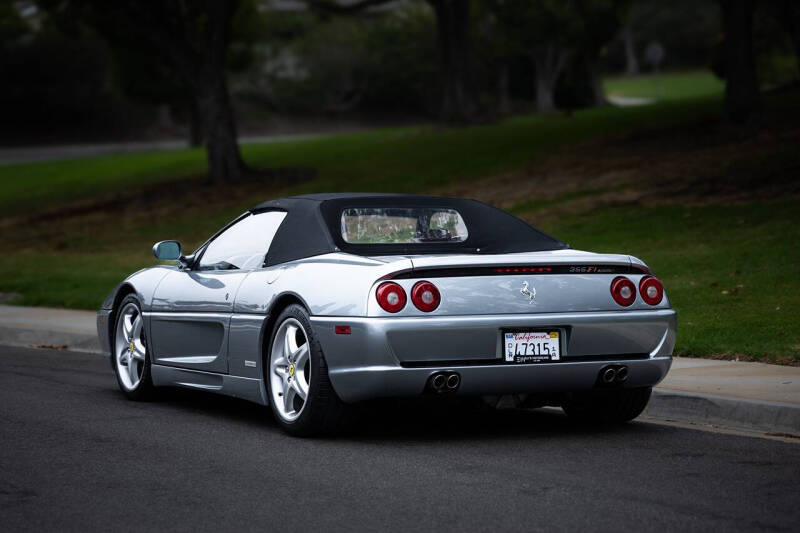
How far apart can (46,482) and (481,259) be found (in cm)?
255

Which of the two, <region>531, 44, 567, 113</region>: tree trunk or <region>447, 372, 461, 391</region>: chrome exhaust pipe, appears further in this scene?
<region>531, 44, 567, 113</region>: tree trunk

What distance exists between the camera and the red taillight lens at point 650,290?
7324 mm

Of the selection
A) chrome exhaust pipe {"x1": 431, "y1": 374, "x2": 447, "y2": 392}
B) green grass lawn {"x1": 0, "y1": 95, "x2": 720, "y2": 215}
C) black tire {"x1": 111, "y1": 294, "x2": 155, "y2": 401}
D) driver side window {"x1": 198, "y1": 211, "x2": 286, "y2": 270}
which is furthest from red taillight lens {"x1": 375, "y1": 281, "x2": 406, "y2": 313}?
green grass lawn {"x1": 0, "y1": 95, "x2": 720, "y2": 215}

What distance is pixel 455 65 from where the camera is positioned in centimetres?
3800

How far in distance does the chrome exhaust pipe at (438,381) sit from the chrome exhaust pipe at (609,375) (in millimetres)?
948

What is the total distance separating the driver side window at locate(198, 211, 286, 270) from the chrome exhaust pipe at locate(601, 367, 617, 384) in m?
2.26

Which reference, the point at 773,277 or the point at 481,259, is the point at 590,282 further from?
the point at 773,277

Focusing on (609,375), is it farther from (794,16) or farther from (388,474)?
(794,16)

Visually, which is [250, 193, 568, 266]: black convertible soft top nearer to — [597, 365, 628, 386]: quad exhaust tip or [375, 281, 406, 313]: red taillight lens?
[375, 281, 406, 313]: red taillight lens

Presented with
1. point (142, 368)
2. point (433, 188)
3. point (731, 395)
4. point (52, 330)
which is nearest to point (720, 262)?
point (731, 395)

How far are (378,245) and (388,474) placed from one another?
1799 millimetres

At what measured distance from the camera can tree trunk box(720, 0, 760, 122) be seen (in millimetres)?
25016

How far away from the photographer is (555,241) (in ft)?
27.0

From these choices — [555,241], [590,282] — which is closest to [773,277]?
[555,241]
